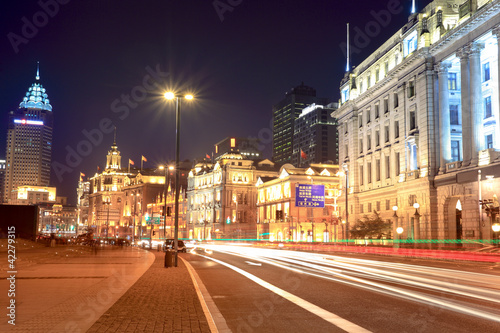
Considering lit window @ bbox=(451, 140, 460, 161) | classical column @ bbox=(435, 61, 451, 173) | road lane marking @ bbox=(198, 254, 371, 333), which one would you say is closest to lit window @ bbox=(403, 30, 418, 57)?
classical column @ bbox=(435, 61, 451, 173)

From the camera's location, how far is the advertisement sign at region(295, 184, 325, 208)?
211ft

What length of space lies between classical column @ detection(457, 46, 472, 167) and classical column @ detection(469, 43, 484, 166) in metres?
0.56

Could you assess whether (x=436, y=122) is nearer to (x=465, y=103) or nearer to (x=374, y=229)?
(x=465, y=103)

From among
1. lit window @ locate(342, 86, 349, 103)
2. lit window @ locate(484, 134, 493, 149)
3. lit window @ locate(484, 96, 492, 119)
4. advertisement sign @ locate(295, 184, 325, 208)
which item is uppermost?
lit window @ locate(342, 86, 349, 103)

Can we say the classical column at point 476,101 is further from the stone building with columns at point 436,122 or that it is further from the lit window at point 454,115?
the lit window at point 454,115

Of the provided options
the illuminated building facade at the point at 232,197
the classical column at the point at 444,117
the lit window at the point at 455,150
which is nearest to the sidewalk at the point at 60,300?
the classical column at the point at 444,117

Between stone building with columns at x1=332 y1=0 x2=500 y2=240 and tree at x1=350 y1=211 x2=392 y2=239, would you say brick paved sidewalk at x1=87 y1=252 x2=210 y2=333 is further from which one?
tree at x1=350 y1=211 x2=392 y2=239

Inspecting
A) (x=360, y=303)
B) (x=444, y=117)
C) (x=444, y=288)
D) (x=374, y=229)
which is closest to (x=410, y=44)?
(x=444, y=117)

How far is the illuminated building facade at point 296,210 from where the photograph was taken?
94.9 m

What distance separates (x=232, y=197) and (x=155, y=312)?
120 metres

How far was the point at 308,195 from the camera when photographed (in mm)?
64562

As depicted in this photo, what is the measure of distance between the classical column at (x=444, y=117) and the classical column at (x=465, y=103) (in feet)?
9.58

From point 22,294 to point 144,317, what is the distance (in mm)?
6000

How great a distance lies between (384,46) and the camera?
6581 cm
